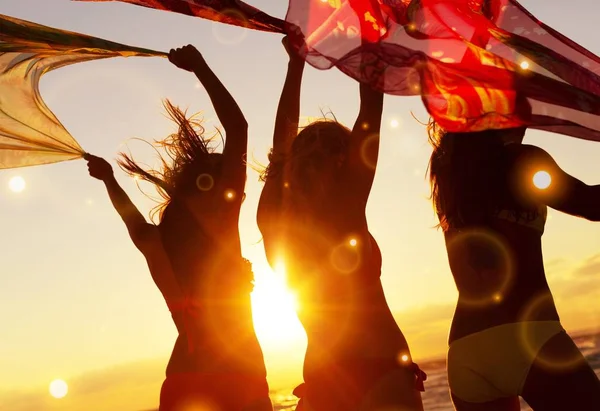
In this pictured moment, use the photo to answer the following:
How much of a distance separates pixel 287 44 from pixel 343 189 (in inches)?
48.9

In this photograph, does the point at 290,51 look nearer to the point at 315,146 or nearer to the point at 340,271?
the point at 315,146

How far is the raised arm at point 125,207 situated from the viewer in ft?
14.5

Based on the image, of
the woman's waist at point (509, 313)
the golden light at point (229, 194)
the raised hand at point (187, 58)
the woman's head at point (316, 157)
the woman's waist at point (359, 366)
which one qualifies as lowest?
the woman's waist at point (359, 366)

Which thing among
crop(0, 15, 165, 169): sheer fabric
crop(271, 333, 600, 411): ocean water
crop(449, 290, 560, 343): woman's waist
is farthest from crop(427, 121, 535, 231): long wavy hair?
crop(271, 333, 600, 411): ocean water

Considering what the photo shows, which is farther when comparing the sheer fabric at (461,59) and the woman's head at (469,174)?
the sheer fabric at (461,59)

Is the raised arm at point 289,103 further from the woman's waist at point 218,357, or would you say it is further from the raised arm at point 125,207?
the woman's waist at point 218,357

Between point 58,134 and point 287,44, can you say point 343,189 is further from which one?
point 58,134

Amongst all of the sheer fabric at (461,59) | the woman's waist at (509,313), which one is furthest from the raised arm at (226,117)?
the woman's waist at (509,313)

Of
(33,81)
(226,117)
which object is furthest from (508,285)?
(33,81)

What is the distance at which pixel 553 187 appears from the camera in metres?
3.16

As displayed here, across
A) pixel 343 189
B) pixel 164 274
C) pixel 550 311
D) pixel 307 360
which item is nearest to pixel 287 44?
pixel 343 189

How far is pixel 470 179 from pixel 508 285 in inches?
20.6

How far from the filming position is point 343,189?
11.2 ft

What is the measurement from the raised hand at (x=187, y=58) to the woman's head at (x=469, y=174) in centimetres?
166
